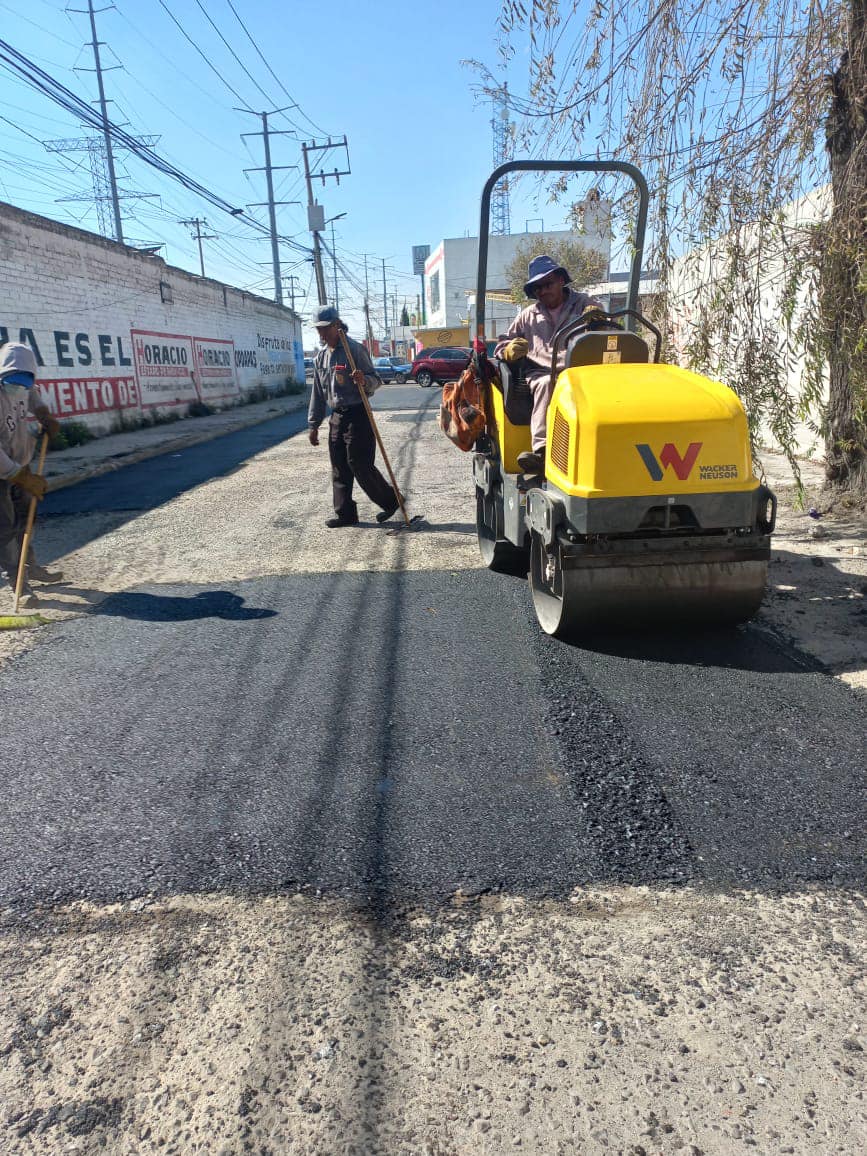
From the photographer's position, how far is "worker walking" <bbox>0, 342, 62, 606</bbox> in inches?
216

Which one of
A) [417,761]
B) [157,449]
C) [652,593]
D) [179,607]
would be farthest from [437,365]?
[417,761]

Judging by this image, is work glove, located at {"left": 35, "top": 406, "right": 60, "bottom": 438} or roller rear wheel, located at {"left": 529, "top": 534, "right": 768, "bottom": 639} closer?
roller rear wheel, located at {"left": 529, "top": 534, "right": 768, "bottom": 639}

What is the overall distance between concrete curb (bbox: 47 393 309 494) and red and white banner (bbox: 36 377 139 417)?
182 cm

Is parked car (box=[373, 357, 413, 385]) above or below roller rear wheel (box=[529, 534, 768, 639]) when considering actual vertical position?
above

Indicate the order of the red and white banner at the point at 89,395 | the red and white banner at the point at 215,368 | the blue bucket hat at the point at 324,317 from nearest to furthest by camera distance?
1. the blue bucket hat at the point at 324,317
2. the red and white banner at the point at 89,395
3. the red and white banner at the point at 215,368

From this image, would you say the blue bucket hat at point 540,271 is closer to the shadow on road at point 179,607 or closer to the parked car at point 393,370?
the shadow on road at point 179,607

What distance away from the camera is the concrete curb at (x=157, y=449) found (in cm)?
1127

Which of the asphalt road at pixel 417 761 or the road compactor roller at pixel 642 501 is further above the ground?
the road compactor roller at pixel 642 501

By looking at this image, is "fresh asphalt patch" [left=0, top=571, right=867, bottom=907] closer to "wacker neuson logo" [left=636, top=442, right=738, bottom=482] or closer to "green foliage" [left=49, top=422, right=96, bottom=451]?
"wacker neuson logo" [left=636, top=442, right=738, bottom=482]

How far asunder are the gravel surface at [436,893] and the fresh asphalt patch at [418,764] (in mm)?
15

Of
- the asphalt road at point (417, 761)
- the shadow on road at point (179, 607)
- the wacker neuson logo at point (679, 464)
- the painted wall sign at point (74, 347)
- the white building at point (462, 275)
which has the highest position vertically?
the white building at point (462, 275)

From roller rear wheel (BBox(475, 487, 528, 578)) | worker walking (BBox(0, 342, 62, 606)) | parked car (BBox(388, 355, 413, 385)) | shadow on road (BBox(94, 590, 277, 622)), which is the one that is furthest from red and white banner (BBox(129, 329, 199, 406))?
parked car (BBox(388, 355, 413, 385))

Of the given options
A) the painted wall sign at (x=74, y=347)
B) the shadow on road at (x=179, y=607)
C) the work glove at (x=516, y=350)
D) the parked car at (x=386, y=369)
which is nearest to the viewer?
the work glove at (x=516, y=350)

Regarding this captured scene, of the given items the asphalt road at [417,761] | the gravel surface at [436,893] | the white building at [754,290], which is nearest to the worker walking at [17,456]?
the asphalt road at [417,761]
